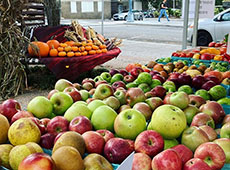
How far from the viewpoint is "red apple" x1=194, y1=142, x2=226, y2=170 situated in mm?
1590

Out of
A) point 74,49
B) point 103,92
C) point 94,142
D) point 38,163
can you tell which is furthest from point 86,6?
point 38,163

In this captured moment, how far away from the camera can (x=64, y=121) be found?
196 cm

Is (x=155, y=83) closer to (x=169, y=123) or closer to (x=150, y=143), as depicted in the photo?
(x=169, y=123)

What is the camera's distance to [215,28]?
10484 millimetres

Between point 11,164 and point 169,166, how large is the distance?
861 millimetres

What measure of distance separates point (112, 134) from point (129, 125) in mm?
131

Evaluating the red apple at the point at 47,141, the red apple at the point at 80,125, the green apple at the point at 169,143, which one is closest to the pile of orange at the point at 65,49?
the red apple at the point at 80,125

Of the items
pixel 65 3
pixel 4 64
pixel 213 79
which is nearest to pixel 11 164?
pixel 213 79

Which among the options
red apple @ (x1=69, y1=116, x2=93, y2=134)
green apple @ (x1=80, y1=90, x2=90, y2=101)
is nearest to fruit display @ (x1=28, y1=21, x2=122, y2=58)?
green apple @ (x1=80, y1=90, x2=90, y2=101)

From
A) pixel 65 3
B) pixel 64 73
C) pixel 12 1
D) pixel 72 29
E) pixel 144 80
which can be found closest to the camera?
pixel 144 80

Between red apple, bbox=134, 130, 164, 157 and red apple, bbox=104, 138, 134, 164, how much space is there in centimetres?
7

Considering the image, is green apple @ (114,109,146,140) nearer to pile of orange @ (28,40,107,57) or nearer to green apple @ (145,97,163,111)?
green apple @ (145,97,163,111)

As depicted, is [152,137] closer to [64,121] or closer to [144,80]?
[64,121]

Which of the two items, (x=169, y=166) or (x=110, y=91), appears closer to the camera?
(x=169, y=166)
